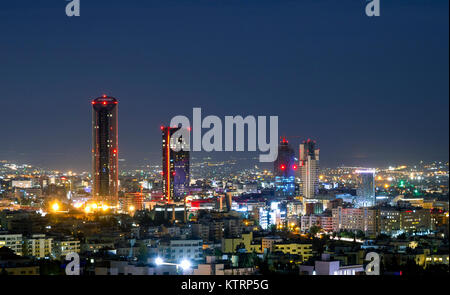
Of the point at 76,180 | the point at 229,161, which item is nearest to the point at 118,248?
the point at 229,161

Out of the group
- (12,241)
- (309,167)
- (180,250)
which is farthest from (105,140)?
(180,250)

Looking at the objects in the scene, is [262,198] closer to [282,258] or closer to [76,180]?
[76,180]

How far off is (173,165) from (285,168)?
5649mm

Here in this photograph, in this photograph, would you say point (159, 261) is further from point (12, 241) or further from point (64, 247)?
point (12, 241)

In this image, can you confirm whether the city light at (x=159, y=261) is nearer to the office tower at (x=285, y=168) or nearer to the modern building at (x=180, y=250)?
the modern building at (x=180, y=250)

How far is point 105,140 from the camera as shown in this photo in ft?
98.8

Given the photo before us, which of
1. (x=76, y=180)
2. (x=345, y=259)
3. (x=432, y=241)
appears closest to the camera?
(x=345, y=259)

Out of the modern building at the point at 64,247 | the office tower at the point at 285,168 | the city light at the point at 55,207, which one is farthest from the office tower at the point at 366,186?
the modern building at the point at 64,247

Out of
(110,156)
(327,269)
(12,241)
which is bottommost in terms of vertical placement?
(12,241)

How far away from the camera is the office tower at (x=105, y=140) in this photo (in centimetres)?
2991

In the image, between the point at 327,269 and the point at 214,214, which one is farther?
the point at 214,214

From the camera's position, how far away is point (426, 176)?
28.9 meters

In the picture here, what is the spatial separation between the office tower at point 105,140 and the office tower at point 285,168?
6.61 meters
